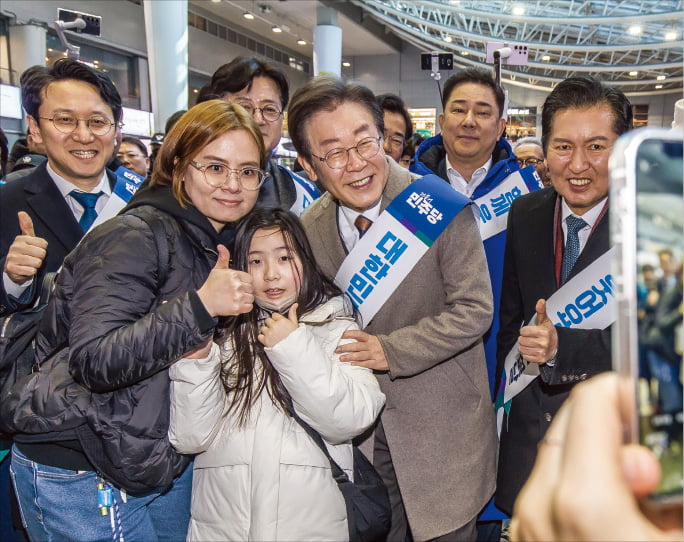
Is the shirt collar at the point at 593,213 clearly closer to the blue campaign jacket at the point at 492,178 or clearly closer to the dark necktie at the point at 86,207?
the blue campaign jacket at the point at 492,178

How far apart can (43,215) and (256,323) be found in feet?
3.06

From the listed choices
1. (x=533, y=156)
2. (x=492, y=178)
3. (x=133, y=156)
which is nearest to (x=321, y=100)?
(x=492, y=178)

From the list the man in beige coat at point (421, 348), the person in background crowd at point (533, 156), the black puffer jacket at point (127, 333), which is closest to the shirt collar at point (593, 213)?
the man in beige coat at point (421, 348)

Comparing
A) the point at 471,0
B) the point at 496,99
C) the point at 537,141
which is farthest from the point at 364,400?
the point at 471,0

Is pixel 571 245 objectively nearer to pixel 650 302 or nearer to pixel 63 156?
pixel 650 302

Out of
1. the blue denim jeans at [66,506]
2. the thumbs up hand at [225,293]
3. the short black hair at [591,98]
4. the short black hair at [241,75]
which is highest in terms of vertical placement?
the short black hair at [241,75]

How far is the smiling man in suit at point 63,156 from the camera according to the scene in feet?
7.21

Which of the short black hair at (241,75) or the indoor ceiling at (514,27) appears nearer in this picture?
the short black hair at (241,75)

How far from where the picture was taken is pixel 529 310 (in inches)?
82.8

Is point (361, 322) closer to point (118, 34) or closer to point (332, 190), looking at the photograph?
point (332, 190)

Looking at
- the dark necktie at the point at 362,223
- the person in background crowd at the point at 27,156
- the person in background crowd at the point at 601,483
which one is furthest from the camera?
the person in background crowd at the point at 27,156

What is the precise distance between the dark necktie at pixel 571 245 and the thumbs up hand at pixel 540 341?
0.35 meters

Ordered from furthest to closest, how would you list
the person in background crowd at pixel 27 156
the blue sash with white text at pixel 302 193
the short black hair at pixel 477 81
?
the person in background crowd at pixel 27 156 → the short black hair at pixel 477 81 → the blue sash with white text at pixel 302 193

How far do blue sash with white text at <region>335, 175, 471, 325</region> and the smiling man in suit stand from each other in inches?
41.6
